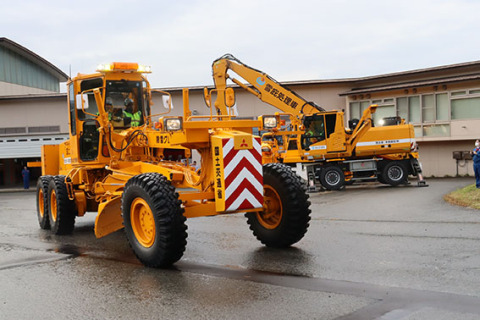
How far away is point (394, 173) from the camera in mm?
23141

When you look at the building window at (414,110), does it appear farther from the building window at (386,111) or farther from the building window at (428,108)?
the building window at (386,111)

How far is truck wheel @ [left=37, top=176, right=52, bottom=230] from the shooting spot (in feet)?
43.5

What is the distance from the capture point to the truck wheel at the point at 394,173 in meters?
23.0

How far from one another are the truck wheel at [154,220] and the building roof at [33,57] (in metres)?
43.5

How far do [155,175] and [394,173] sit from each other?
16523mm

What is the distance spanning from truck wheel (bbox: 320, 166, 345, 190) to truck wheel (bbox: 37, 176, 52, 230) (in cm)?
1225

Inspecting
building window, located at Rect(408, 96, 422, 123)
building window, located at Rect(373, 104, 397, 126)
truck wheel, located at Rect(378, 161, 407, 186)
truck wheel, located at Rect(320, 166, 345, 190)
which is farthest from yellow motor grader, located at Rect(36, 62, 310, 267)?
building window, located at Rect(373, 104, 397, 126)

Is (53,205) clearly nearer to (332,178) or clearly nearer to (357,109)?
(332,178)

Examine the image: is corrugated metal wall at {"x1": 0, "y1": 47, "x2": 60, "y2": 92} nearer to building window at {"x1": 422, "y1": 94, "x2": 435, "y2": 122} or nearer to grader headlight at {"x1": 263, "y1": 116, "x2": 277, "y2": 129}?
building window at {"x1": 422, "y1": 94, "x2": 435, "y2": 122}

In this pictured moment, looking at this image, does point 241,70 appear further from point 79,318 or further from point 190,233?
point 79,318

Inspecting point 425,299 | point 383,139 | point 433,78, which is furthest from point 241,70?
point 425,299

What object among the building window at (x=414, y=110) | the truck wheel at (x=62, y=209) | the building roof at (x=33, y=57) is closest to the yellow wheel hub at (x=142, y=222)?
the truck wheel at (x=62, y=209)

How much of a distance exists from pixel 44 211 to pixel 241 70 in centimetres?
1184

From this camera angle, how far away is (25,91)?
2014 inches
